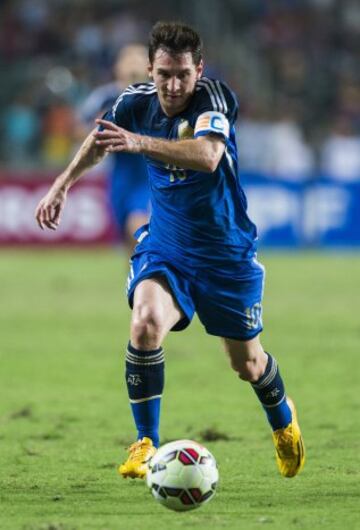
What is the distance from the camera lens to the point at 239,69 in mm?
24984

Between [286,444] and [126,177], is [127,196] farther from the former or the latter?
[286,444]

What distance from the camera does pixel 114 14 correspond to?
25.4 m

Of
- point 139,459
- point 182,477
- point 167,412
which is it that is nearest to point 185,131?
point 139,459

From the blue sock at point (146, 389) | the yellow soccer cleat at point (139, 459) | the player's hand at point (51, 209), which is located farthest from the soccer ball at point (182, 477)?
the player's hand at point (51, 209)

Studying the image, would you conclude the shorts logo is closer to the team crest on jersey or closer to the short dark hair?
the team crest on jersey

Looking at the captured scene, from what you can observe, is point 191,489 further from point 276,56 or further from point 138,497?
point 276,56

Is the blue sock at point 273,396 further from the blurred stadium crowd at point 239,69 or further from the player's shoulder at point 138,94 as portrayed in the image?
the blurred stadium crowd at point 239,69

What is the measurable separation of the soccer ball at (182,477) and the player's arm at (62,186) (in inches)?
50.7

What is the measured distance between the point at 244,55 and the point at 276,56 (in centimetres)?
68

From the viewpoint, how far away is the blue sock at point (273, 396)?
653 centimetres

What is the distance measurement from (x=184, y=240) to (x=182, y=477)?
138 centimetres

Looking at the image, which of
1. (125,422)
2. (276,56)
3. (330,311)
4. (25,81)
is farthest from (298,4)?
(125,422)

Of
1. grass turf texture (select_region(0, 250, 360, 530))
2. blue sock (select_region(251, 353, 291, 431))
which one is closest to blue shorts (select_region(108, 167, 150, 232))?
grass turf texture (select_region(0, 250, 360, 530))

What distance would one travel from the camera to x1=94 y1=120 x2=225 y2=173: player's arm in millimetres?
5516
